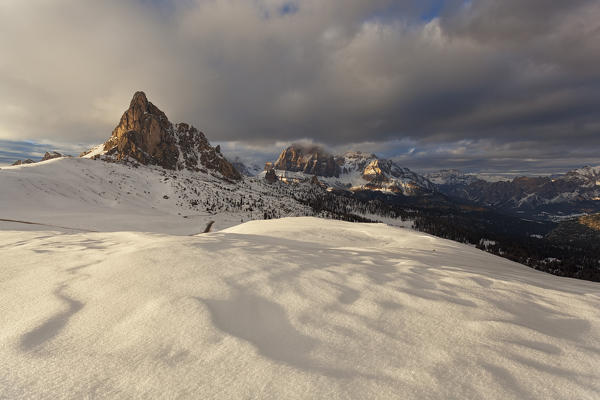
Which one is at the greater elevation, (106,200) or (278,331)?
(278,331)

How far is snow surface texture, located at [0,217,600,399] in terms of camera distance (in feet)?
7.04

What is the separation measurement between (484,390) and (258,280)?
10.5ft

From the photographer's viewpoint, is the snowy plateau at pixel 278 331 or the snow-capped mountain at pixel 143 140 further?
the snow-capped mountain at pixel 143 140

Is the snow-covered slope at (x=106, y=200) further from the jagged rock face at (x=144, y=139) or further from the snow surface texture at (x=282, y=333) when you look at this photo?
the jagged rock face at (x=144, y=139)

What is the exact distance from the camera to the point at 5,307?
11.0ft

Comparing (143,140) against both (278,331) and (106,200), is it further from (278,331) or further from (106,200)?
(278,331)

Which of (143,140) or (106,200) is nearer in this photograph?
(106,200)

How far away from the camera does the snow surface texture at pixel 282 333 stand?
215cm

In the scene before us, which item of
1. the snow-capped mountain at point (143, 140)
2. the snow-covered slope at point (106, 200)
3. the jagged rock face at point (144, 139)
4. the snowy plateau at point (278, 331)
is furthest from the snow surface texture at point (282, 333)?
the jagged rock face at point (144, 139)

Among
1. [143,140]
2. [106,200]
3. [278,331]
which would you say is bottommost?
[106,200]

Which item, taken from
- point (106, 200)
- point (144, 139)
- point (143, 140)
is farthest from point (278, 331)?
point (144, 139)

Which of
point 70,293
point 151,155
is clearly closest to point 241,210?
point 70,293

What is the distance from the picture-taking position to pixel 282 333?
2885mm

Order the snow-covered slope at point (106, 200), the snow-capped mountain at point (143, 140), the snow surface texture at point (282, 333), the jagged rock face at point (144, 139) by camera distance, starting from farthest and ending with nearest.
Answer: the jagged rock face at point (144, 139) → the snow-capped mountain at point (143, 140) → the snow-covered slope at point (106, 200) → the snow surface texture at point (282, 333)
